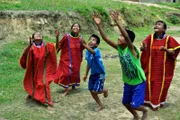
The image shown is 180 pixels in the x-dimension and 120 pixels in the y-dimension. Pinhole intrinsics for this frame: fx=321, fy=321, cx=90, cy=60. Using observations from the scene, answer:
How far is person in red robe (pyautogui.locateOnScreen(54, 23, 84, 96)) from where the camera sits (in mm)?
6992

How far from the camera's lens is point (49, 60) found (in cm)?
641

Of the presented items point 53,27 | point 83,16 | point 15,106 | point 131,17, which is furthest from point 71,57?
point 131,17

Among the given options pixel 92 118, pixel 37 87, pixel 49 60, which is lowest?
pixel 92 118

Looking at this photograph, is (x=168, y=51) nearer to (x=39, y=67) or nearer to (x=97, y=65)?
(x=97, y=65)

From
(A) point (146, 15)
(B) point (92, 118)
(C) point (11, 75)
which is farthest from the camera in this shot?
(A) point (146, 15)

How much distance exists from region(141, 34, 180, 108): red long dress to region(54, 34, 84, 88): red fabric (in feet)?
4.91

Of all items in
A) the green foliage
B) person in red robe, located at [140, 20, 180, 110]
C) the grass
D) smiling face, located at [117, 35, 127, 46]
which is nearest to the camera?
smiling face, located at [117, 35, 127, 46]

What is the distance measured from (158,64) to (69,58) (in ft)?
6.35

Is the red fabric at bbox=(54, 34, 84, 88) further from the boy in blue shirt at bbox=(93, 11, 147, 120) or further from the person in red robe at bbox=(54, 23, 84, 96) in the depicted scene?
the boy in blue shirt at bbox=(93, 11, 147, 120)

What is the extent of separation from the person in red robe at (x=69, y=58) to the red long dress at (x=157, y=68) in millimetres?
1496

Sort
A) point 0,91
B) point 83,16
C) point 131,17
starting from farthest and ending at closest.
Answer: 1. point 131,17
2. point 83,16
3. point 0,91

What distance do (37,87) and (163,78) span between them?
98.0 inches

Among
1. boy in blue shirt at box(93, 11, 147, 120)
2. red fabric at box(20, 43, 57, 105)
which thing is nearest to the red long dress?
boy in blue shirt at box(93, 11, 147, 120)

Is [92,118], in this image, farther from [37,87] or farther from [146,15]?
[146,15]
